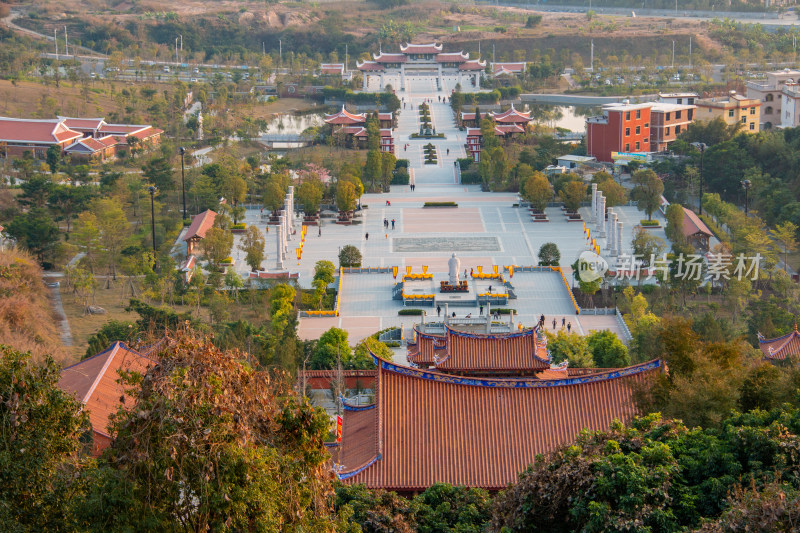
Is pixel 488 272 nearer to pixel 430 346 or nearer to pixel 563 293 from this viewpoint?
pixel 563 293

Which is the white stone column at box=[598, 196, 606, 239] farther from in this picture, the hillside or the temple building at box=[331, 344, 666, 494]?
the temple building at box=[331, 344, 666, 494]

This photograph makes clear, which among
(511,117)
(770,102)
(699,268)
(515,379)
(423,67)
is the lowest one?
(699,268)

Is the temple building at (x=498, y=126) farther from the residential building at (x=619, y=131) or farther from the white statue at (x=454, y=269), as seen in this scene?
the white statue at (x=454, y=269)

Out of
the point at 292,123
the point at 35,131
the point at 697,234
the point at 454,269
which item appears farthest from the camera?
the point at 292,123

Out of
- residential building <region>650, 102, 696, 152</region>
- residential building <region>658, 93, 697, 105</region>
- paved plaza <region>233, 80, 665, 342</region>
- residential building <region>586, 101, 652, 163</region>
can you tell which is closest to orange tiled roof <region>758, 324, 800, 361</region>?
paved plaza <region>233, 80, 665, 342</region>

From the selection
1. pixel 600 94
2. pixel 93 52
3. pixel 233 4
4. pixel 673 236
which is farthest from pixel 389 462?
pixel 233 4

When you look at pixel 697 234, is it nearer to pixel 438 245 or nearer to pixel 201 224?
pixel 438 245

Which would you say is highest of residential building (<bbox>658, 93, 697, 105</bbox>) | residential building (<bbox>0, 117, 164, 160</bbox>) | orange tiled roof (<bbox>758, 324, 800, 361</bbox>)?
residential building (<bbox>658, 93, 697, 105</bbox>)

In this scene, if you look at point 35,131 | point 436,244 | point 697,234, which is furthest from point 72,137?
point 697,234
